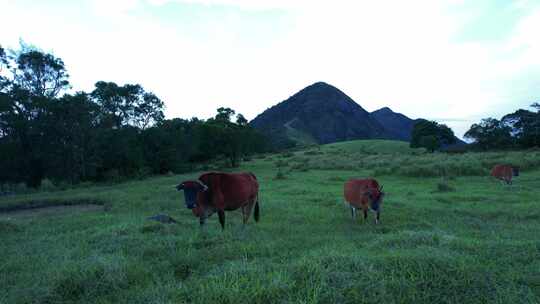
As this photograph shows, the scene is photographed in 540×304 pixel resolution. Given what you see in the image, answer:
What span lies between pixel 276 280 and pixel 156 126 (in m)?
42.8

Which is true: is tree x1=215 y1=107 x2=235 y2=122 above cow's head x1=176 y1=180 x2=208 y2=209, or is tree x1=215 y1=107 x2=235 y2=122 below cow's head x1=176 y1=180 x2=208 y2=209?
above

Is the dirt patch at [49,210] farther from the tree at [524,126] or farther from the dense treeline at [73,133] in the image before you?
the tree at [524,126]

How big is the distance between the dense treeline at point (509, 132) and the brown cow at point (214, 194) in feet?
213

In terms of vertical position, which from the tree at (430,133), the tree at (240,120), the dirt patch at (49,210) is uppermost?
the tree at (240,120)

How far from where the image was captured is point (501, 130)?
62.6 m

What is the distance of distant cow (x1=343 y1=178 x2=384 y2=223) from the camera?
1033 centimetres

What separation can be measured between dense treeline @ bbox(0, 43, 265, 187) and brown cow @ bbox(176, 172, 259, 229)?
82.3 ft

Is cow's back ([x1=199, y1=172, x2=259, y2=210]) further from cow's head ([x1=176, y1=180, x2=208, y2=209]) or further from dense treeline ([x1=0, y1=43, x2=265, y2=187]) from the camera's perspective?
dense treeline ([x1=0, y1=43, x2=265, y2=187])

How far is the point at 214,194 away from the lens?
29.5ft

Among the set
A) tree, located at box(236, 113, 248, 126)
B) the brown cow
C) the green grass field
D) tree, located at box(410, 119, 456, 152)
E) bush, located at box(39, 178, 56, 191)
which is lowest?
bush, located at box(39, 178, 56, 191)

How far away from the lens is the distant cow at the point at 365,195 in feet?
33.9

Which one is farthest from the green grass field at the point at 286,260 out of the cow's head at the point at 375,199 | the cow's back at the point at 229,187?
the cow's back at the point at 229,187

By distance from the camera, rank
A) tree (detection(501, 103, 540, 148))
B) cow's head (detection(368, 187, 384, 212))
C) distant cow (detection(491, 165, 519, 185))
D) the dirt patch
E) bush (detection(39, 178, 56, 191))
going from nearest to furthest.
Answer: cow's head (detection(368, 187, 384, 212)), the dirt patch, distant cow (detection(491, 165, 519, 185)), bush (detection(39, 178, 56, 191)), tree (detection(501, 103, 540, 148))

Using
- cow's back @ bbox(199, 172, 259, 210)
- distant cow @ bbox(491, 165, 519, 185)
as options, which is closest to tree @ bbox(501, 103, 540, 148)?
distant cow @ bbox(491, 165, 519, 185)
